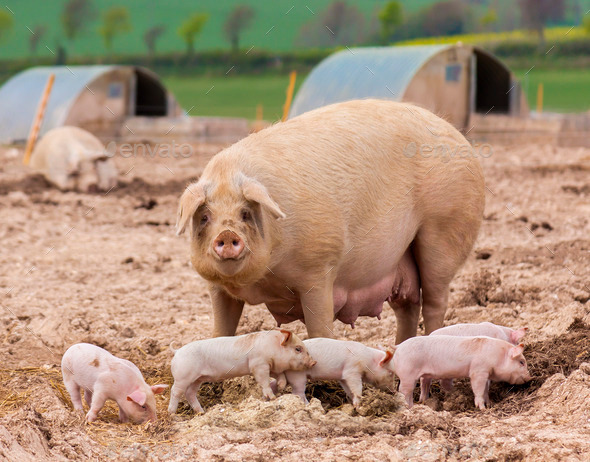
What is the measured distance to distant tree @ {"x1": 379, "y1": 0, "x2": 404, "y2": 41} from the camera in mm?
41875

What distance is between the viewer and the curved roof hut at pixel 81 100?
19672mm

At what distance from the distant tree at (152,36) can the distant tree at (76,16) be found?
3.14 m

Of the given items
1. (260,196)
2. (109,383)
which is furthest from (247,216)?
(109,383)

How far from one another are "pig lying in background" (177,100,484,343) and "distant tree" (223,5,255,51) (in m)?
40.2

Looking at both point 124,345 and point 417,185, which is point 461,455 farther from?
point 124,345

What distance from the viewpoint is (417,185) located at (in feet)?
17.4

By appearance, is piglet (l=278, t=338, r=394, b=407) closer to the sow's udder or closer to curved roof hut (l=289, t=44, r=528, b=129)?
the sow's udder

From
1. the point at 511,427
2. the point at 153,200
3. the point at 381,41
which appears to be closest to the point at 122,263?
the point at 153,200

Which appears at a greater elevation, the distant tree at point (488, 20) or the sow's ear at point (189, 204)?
the distant tree at point (488, 20)

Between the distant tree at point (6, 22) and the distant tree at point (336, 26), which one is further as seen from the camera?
the distant tree at point (6, 22)

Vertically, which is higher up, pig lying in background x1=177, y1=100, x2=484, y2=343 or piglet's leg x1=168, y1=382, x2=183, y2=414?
pig lying in background x1=177, y1=100, x2=484, y2=343

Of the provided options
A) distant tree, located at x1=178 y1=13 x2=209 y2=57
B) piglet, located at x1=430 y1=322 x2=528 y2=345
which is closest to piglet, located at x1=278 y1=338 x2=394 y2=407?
piglet, located at x1=430 y1=322 x2=528 y2=345

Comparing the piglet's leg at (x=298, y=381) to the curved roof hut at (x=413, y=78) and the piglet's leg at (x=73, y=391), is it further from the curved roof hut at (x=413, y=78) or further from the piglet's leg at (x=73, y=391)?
the curved roof hut at (x=413, y=78)

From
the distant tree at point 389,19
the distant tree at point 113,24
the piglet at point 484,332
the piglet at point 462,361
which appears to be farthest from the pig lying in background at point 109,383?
the distant tree at point 113,24
